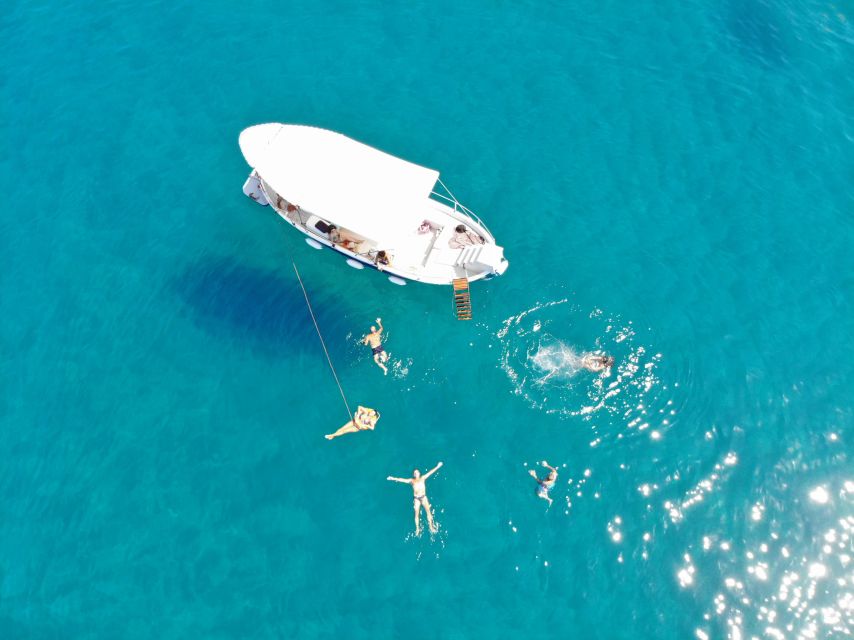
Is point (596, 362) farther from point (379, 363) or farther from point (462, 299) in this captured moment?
point (379, 363)

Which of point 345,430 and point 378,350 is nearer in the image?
point 345,430

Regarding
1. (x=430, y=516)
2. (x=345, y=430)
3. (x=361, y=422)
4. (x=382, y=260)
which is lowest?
(x=430, y=516)

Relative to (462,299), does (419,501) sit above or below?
below

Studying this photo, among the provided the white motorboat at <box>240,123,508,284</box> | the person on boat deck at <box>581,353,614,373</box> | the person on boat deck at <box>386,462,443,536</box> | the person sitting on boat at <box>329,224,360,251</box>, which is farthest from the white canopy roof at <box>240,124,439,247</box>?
the person on boat deck at <box>386,462,443,536</box>

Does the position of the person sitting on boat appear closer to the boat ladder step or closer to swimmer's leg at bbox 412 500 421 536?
the boat ladder step

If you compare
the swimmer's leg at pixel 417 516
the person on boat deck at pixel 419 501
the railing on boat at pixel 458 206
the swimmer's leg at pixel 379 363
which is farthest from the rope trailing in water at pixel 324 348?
the railing on boat at pixel 458 206

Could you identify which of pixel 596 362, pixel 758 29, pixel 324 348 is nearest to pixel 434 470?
pixel 324 348

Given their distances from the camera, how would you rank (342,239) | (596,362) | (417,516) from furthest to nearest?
1. (342,239)
2. (596,362)
3. (417,516)
